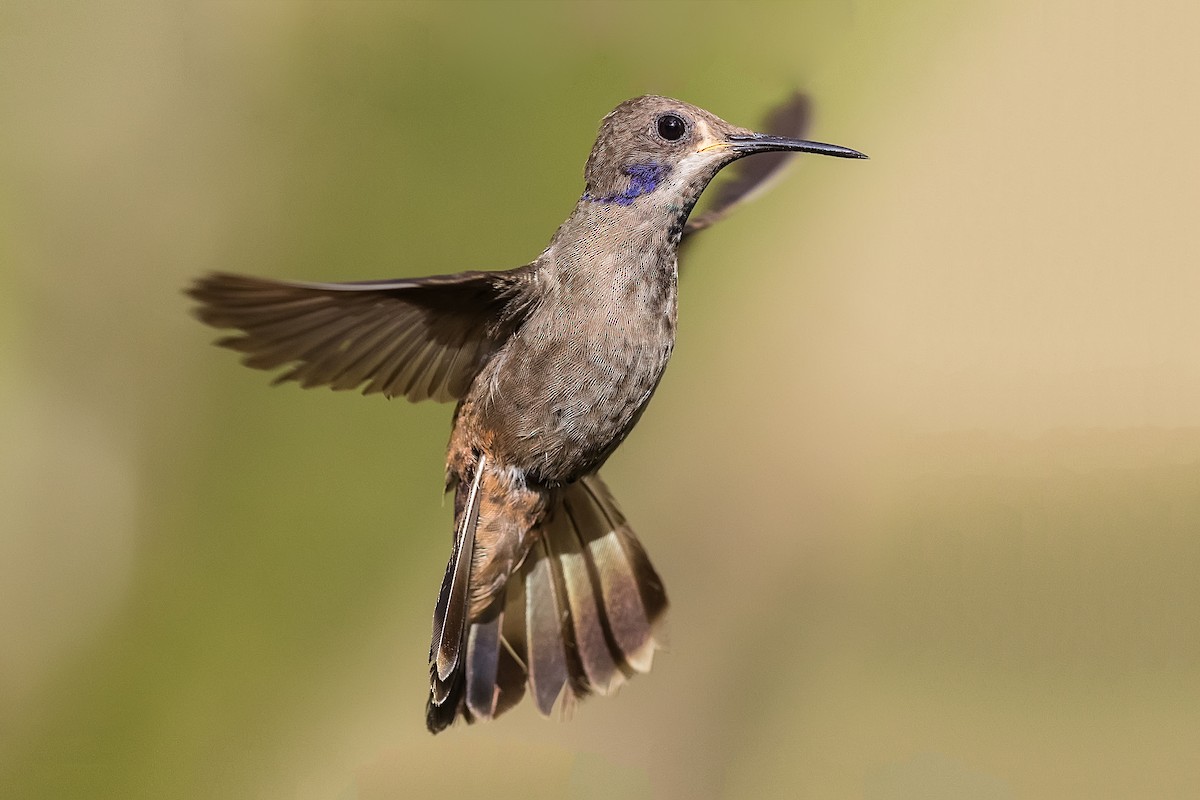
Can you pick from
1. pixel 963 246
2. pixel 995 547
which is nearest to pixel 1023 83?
pixel 963 246

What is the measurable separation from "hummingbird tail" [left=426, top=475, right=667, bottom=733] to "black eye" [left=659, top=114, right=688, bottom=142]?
0.33m

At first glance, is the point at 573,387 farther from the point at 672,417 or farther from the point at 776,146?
the point at 672,417

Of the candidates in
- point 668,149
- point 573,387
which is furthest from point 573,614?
point 668,149

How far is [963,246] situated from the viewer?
4.95ft

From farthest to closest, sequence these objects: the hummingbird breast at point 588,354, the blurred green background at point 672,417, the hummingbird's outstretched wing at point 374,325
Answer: the blurred green background at point 672,417 < the hummingbird breast at point 588,354 < the hummingbird's outstretched wing at point 374,325

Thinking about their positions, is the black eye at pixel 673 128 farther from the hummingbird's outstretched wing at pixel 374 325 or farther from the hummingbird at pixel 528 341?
the hummingbird's outstretched wing at pixel 374 325

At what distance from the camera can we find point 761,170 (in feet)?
3.43

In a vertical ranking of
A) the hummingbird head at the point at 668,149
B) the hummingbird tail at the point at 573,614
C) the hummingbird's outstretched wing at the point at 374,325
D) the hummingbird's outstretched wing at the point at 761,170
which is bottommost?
the hummingbird tail at the point at 573,614

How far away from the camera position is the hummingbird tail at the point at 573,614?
988 mm

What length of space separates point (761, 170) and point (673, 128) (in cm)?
26

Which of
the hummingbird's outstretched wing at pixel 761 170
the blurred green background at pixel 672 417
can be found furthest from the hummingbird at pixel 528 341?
the blurred green background at pixel 672 417

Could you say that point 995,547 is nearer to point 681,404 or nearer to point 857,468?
point 857,468

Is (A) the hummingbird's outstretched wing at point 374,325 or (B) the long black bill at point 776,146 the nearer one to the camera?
(A) the hummingbird's outstretched wing at point 374,325

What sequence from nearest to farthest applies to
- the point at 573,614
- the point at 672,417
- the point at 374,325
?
the point at 374,325 → the point at 573,614 → the point at 672,417
